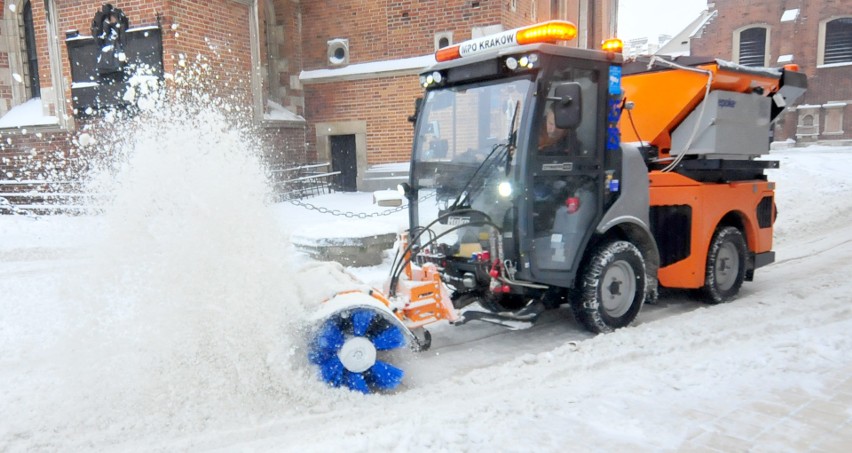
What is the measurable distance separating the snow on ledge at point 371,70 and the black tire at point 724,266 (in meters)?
8.40

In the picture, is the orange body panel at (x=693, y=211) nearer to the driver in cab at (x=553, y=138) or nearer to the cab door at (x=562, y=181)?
the cab door at (x=562, y=181)

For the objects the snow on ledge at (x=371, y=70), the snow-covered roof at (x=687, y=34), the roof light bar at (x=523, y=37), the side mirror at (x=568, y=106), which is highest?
the snow-covered roof at (x=687, y=34)

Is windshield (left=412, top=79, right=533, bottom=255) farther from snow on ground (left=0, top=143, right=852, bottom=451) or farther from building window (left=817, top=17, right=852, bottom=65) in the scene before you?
building window (left=817, top=17, right=852, bottom=65)

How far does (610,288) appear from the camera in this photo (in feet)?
16.9

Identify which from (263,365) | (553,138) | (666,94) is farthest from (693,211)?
(263,365)

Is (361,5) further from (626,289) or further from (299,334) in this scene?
(299,334)

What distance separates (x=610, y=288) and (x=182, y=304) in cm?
346

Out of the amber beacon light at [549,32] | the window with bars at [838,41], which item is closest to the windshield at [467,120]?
the amber beacon light at [549,32]

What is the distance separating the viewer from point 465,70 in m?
4.89

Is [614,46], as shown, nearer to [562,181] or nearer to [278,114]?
[562,181]

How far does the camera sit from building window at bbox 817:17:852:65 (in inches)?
1214

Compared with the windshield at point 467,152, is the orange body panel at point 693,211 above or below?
below

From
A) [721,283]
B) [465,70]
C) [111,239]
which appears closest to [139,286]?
[111,239]

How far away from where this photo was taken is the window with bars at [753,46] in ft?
111
